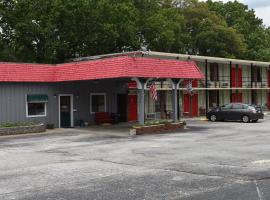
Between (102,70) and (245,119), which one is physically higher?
(102,70)

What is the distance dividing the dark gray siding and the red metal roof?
603 millimetres

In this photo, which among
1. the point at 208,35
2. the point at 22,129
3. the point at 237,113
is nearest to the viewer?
the point at 22,129

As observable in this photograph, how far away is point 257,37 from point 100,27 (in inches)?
1140

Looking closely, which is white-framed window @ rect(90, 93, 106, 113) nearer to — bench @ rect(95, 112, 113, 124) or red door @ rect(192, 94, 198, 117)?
bench @ rect(95, 112, 113, 124)

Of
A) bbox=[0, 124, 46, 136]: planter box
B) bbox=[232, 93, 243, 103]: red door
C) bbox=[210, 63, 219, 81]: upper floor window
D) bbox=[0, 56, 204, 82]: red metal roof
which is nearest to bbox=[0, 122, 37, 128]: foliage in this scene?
bbox=[0, 124, 46, 136]: planter box

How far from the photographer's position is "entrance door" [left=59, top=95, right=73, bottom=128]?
3083 cm

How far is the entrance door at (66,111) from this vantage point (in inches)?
1214

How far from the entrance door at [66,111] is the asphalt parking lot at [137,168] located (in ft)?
24.4

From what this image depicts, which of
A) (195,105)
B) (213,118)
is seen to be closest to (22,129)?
(213,118)

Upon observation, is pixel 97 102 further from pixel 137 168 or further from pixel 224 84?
pixel 137 168

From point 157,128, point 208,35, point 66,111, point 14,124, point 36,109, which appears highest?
point 208,35

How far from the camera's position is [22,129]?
26.2 m

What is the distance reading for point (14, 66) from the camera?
28.3m

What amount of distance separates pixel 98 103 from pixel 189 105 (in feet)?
37.0
